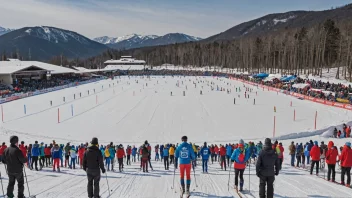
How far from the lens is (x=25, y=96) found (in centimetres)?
4859

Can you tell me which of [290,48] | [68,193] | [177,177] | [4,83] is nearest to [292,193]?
[177,177]

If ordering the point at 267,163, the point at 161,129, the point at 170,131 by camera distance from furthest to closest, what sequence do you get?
the point at 161,129 < the point at 170,131 < the point at 267,163

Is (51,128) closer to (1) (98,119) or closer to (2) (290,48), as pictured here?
(1) (98,119)

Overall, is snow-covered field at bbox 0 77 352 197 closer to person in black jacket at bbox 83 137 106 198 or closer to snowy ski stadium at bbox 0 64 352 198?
snowy ski stadium at bbox 0 64 352 198

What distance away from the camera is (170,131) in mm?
25016

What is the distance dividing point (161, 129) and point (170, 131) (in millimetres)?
1122

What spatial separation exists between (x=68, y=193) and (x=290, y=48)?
86.2m

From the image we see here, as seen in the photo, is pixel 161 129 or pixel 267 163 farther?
pixel 161 129

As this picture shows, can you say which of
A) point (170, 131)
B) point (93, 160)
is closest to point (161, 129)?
point (170, 131)

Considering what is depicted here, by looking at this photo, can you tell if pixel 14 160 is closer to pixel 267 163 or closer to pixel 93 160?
pixel 93 160

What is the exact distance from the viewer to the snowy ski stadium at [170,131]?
9.15 metres

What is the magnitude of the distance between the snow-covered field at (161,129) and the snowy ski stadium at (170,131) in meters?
0.03

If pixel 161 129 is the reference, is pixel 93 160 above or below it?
above

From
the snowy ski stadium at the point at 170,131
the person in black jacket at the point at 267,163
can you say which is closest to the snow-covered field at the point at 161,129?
the snowy ski stadium at the point at 170,131
